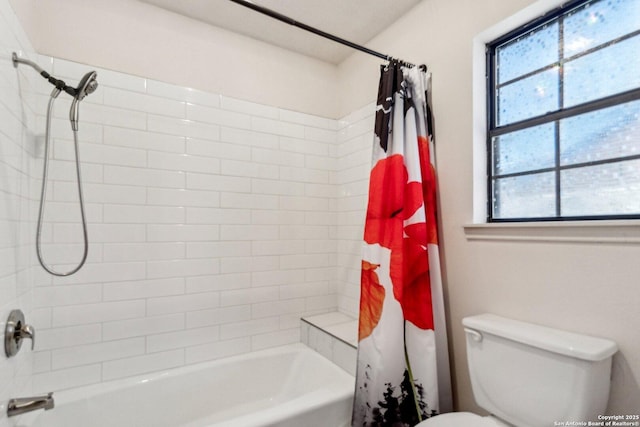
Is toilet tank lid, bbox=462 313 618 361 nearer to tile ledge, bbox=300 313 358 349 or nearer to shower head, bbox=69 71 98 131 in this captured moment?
tile ledge, bbox=300 313 358 349

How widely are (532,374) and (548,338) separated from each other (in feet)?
0.46

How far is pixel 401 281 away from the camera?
150cm

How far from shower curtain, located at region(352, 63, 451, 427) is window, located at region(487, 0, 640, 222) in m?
0.36

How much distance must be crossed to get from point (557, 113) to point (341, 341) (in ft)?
5.16

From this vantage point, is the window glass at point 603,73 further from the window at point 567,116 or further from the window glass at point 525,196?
the window glass at point 525,196

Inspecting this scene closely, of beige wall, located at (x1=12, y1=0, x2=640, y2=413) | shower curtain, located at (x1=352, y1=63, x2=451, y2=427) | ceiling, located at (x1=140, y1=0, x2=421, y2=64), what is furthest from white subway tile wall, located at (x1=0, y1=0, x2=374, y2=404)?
shower curtain, located at (x1=352, y1=63, x2=451, y2=427)

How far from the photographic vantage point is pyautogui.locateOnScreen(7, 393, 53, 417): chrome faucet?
3.86 feet

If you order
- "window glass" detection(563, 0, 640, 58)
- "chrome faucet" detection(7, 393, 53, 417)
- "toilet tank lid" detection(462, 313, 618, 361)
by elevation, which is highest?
"window glass" detection(563, 0, 640, 58)

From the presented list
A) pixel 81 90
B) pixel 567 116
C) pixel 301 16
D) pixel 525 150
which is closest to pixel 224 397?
pixel 81 90

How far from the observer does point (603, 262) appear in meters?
1.11

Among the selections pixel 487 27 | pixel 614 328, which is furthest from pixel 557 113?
pixel 614 328

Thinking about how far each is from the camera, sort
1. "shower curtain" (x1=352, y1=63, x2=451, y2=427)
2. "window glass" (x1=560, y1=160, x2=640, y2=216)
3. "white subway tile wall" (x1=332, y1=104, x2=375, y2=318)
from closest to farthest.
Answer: "window glass" (x1=560, y1=160, x2=640, y2=216)
"shower curtain" (x1=352, y1=63, x2=451, y2=427)
"white subway tile wall" (x1=332, y1=104, x2=375, y2=318)

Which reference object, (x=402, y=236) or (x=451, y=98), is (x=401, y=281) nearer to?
(x=402, y=236)

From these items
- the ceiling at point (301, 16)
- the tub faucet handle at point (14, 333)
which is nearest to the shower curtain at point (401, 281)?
the ceiling at point (301, 16)
